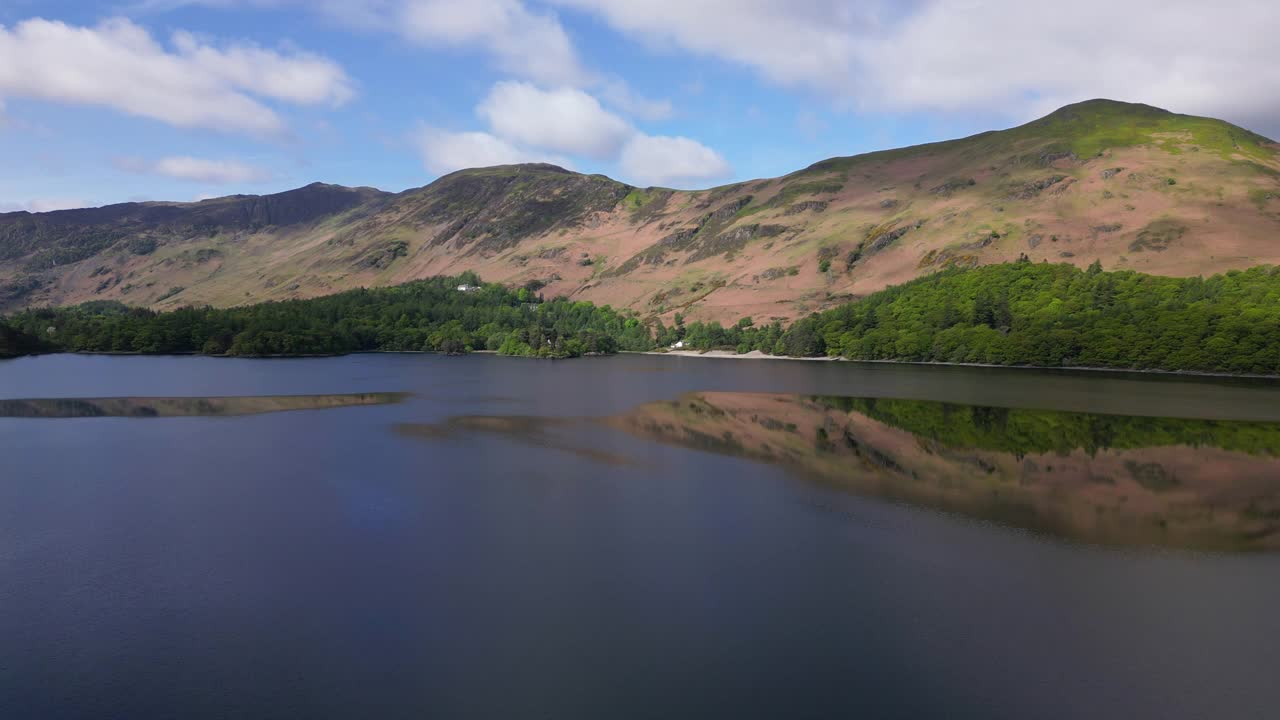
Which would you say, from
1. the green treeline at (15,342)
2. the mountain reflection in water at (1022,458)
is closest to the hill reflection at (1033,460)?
the mountain reflection in water at (1022,458)

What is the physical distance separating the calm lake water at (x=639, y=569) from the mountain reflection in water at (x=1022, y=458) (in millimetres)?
320

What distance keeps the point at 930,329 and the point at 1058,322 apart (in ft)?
70.0

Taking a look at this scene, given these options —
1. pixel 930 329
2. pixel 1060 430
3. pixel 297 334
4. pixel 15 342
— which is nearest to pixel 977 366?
pixel 930 329

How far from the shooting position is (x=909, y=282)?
16812 cm

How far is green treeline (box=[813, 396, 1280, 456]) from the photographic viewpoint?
178 ft

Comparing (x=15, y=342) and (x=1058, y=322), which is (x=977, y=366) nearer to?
(x=1058, y=322)

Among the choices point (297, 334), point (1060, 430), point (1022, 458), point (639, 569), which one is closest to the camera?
point (639, 569)

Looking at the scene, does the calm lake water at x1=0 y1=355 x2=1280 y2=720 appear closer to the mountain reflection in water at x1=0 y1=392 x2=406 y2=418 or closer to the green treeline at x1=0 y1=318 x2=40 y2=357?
the mountain reflection in water at x1=0 y1=392 x2=406 y2=418

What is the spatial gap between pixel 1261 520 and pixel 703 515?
27.5 m

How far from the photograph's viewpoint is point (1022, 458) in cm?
5038

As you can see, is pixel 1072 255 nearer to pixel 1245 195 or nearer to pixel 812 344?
pixel 1245 195

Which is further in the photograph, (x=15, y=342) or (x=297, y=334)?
(x=297, y=334)

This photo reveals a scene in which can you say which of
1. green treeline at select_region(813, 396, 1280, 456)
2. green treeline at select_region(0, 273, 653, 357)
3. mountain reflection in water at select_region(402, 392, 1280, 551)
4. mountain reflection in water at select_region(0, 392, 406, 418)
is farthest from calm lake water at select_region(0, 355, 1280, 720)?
green treeline at select_region(0, 273, 653, 357)

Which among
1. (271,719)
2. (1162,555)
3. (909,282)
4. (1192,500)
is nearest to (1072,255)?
(909,282)
